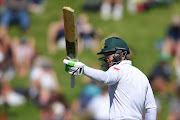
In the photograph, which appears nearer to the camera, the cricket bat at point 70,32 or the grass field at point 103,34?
the cricket bat at point 70,32

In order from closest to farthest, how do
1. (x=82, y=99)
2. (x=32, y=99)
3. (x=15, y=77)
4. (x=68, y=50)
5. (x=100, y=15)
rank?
(x=68, y=50), (x=82, y=99), (x=32, y=99), (x=15, y=77), (x=100, y=15)

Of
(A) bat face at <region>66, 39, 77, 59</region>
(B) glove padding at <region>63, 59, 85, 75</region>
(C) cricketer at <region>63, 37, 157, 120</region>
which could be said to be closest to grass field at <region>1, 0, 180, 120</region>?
(C) cricketer at <region>63, 37, 157, 120</region>

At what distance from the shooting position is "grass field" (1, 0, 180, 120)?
9961 millimetres

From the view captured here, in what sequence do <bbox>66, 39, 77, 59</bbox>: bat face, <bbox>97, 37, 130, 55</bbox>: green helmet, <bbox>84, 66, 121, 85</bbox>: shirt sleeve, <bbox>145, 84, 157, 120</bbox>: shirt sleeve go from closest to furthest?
1. <bbox>84, 66, 121, 85</bbox>: shirt sleeve
2. <bbox>66, 39, 77, 59</bbox>: bat face
3. <bbox>97, 37, 130, 55</bbox>: green helmet
4. <bbox>145, 84, 157, 120</bbox>: shirt sleeve

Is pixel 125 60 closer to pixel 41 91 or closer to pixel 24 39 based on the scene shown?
pixel 41 91

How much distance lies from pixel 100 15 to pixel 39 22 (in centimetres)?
184

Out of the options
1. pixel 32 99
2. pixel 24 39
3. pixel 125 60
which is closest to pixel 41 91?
pixel 32 99

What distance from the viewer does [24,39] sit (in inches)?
415

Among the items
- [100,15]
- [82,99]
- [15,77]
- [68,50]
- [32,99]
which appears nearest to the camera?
[68,50]

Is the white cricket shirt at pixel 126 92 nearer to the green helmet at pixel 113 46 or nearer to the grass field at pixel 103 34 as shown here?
the green helmet at pixel 113 46

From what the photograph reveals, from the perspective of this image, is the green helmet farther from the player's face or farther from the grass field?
the grass field

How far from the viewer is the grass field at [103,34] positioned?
9.96 metres

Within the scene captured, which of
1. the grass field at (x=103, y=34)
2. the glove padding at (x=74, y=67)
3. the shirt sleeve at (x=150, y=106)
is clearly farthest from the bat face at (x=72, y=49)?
the grass field at (x=103, y=34)

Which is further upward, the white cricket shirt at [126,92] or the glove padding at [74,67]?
the glove padding at [74,67]
